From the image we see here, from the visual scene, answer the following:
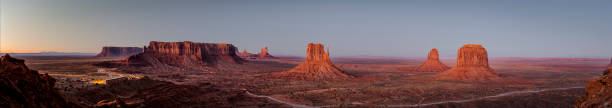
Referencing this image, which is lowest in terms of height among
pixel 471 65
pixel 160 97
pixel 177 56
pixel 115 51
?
pixel 160 97

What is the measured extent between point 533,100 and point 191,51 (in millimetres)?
90339

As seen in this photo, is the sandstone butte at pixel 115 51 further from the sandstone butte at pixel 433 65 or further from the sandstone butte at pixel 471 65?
the sandstone butte at pixel 471 65

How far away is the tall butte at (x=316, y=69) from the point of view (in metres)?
48.8

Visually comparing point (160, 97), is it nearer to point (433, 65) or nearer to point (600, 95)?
point (600, 95)

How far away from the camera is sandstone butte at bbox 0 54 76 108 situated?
927cm

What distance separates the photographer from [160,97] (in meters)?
24.0

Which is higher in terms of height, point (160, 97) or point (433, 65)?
point (433, 65)

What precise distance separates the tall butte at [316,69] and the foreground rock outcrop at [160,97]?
21.4m

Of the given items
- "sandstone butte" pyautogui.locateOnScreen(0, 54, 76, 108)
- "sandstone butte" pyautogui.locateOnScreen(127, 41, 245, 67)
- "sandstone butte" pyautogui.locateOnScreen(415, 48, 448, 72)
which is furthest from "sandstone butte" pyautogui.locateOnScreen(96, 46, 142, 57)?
"sandstone butte" pyautogui.locateOnScreen(0, 54, 76, 108)

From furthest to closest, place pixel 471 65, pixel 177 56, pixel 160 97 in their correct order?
1. pixel 177 56
2. pixel 471 65
3. pixel 160 97

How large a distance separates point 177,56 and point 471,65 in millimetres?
81887

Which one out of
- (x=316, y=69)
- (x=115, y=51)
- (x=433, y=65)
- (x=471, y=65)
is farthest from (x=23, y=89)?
(x=115, y=51)

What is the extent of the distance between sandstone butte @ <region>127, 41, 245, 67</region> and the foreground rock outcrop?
5238cm

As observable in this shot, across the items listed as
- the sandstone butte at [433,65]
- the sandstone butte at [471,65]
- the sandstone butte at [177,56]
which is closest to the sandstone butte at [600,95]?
the sandstone butte at [471,65]
